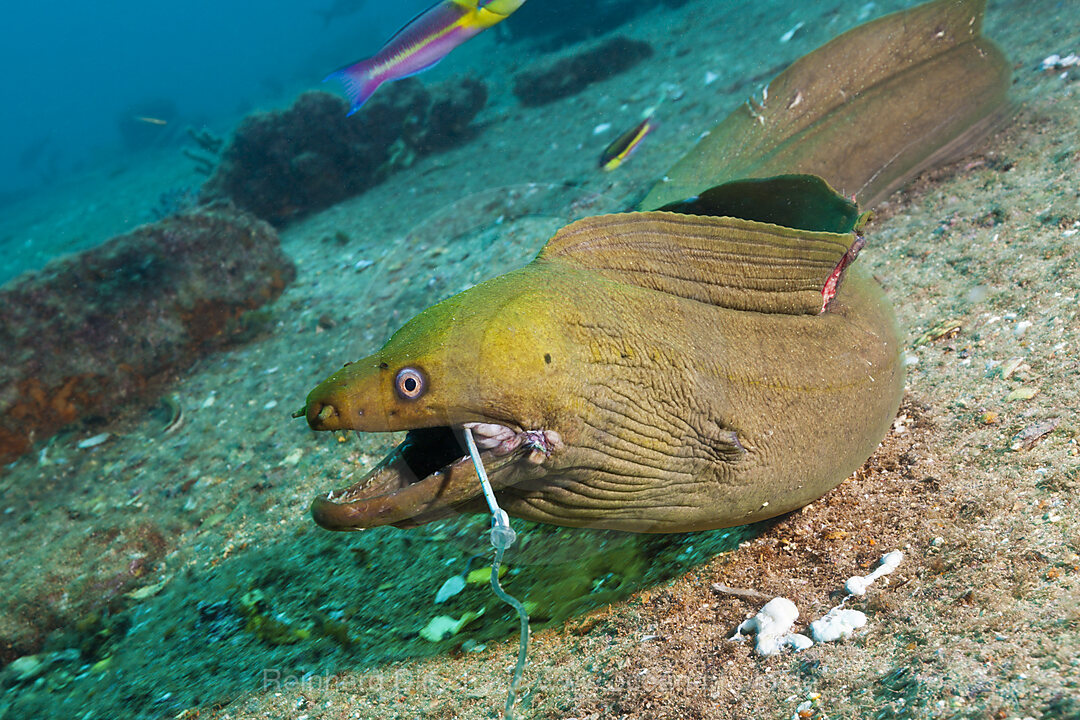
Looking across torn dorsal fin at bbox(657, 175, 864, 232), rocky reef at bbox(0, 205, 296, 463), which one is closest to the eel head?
torn dorsal fin at bbox(657, 175, 864, 232)

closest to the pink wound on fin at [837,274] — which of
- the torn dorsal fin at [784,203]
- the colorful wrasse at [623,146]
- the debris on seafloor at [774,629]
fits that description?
the torn dorsal fin at [784,203]

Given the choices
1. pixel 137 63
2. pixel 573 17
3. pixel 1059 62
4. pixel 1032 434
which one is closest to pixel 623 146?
pixel 1059 62

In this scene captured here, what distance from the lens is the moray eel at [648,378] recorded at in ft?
4.98

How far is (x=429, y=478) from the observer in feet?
4.94

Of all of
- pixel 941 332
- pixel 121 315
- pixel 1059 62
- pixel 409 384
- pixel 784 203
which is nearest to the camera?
pixel 409 384

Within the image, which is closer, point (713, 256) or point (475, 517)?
point (713, 256)

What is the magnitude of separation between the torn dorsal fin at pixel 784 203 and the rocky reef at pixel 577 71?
476 inches

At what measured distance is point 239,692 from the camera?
222cm

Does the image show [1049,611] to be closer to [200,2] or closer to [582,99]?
[582,99]

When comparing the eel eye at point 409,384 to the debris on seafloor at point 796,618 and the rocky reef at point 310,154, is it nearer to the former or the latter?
the debris on seafloor at point 796,618

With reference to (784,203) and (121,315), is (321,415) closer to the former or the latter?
(784,203)

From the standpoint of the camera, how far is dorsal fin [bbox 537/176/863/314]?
2.00 m

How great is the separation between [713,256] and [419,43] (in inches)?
68.2

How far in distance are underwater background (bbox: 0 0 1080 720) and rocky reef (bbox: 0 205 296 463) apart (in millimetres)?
28
